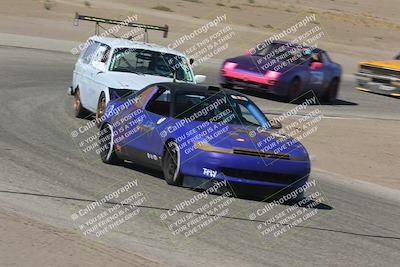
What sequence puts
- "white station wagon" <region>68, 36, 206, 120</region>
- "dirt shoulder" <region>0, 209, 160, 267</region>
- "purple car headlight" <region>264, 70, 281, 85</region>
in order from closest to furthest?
"dirt shoulder" <region>0, 209, 160, 267</region>, "white station wagon" <region>68, 36, 206, 120</region>, "purple car headlight" <region>264, 70, 281, 85</region>

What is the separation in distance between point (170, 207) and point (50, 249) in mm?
2397

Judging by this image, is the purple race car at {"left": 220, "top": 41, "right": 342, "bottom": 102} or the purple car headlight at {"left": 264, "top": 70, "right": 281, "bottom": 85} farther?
the purple race car at {"left": 220, "top": 41, "right": 342, "bottom": 102}

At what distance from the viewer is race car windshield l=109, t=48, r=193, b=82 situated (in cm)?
1505

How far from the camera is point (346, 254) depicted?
794 centimetres

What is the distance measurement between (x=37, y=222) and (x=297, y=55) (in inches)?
614

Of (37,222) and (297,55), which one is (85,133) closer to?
(37,222)

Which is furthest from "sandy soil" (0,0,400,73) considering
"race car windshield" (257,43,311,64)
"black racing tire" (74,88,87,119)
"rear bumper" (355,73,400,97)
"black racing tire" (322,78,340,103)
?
"black racing tire" (74,88,87,119)

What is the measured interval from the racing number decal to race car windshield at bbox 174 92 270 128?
11967 mm

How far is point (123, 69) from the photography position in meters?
15.0

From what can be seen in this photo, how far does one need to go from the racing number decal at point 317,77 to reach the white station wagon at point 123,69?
25.5 feet

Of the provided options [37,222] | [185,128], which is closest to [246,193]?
[185,128]

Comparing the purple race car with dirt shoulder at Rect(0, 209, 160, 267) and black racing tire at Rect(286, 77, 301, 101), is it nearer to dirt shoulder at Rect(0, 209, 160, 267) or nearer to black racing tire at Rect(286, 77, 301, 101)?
black racing tire at Rect(286, 77, 301, 101)

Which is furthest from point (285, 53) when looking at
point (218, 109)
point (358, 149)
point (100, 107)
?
point (218, 109)

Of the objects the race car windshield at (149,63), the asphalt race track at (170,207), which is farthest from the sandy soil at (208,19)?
the asphalt race track at (170,207)
